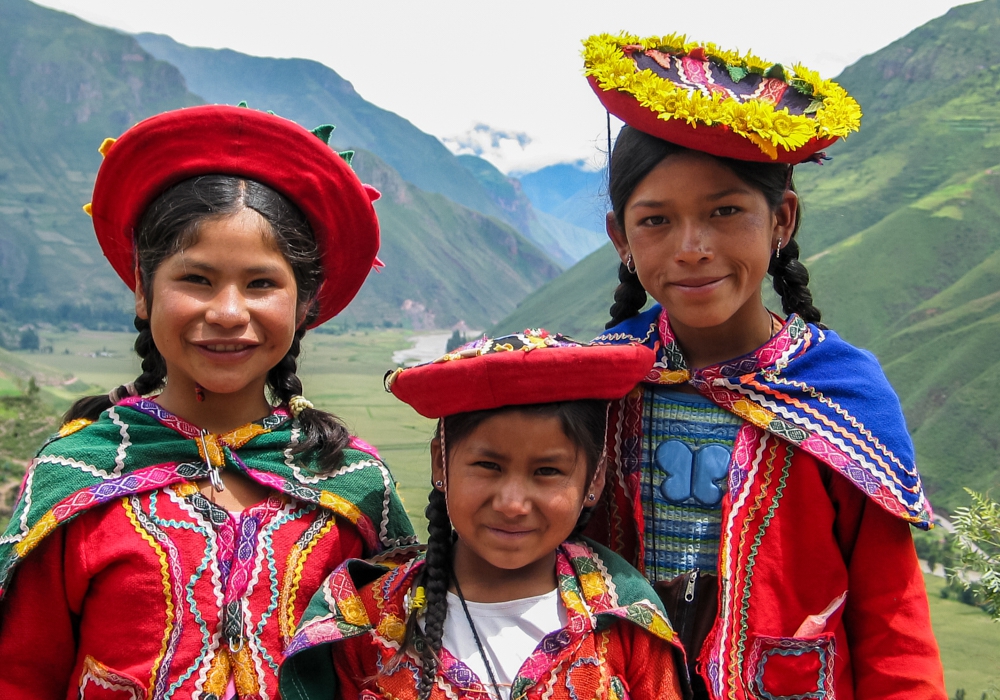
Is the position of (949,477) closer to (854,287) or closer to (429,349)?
(854,287)

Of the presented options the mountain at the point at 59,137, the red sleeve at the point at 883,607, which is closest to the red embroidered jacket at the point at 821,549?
the red sleeve at the point at 883,607

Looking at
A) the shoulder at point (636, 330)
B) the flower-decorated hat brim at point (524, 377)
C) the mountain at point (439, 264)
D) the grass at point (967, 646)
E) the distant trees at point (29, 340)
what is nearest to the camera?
the flower-decorated hat brim at point (524, 377)

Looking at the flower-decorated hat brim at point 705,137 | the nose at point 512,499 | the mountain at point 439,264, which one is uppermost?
the mountain at point 439,264

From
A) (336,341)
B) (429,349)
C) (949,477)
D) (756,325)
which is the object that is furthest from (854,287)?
(756,325)

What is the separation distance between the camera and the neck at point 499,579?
2.02 metres

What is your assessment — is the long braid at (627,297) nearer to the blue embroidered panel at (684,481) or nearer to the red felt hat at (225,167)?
the blue embroidered panel at (684,481)

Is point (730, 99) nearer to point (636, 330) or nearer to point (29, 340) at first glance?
point (636, 330)

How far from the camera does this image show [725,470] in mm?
2154

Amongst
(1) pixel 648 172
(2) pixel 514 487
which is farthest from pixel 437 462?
(1) pixel 648 172

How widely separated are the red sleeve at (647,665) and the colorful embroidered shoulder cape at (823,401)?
1.42ft

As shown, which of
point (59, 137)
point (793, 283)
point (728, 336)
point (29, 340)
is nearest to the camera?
point (728, 336)

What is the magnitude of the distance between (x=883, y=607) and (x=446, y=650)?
100 centimetres

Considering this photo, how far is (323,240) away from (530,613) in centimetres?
109

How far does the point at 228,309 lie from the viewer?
203 centimetres
